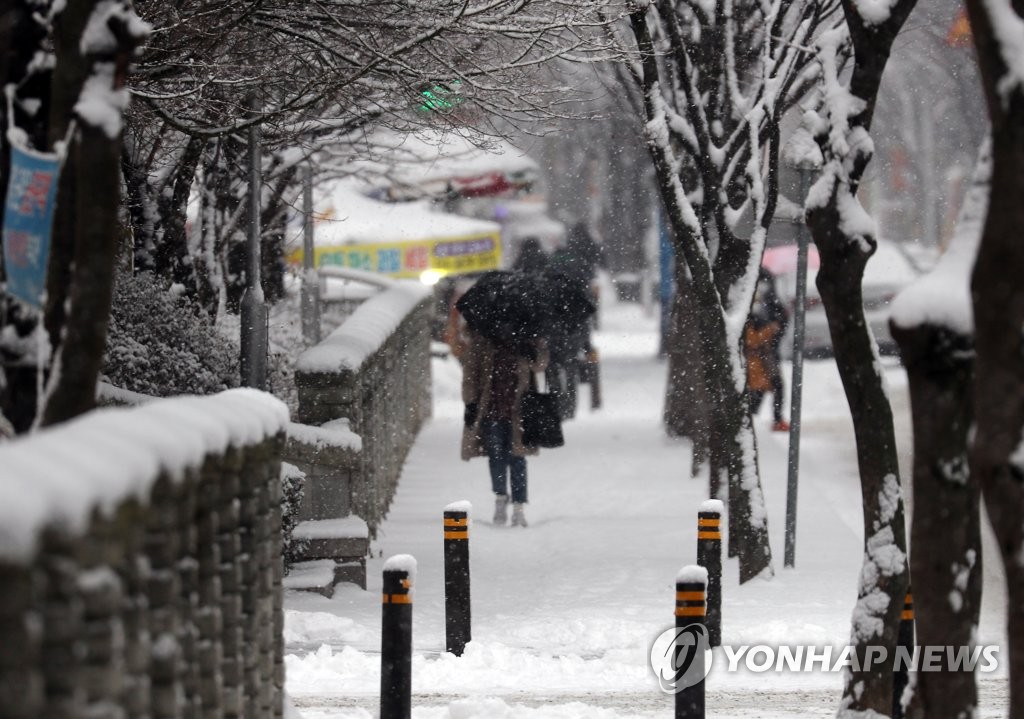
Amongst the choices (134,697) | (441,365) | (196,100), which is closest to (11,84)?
(134,697)

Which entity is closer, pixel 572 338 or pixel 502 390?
pixel 502 390

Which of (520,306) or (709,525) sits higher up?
(520,306)

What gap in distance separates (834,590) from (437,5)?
15.4ft

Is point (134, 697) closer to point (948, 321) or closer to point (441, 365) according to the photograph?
point (948, 321)

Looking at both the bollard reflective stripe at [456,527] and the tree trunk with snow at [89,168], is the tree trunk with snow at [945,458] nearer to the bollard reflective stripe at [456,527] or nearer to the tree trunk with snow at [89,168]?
the tree trunk with snow at [89,168]

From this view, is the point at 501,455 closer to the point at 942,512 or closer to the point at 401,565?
the point at 401,565

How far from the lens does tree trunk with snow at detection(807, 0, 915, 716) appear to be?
6.64 meters

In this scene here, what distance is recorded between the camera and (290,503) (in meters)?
10.3

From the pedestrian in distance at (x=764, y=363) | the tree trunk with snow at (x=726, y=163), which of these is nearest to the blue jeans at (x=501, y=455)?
the tree trunk with snow at (x=726, y=163)

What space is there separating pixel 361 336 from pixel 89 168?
26.4 feet

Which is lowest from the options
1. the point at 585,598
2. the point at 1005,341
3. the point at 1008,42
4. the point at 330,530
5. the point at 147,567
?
the point at 585,598

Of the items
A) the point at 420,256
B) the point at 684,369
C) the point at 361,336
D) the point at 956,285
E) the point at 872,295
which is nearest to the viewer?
the point at 956,285

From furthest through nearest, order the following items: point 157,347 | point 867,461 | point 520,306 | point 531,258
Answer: point 531,258, point 520,306, point 157,347, point 867,461

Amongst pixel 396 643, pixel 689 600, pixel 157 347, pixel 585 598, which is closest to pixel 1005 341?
pixel 689 600
